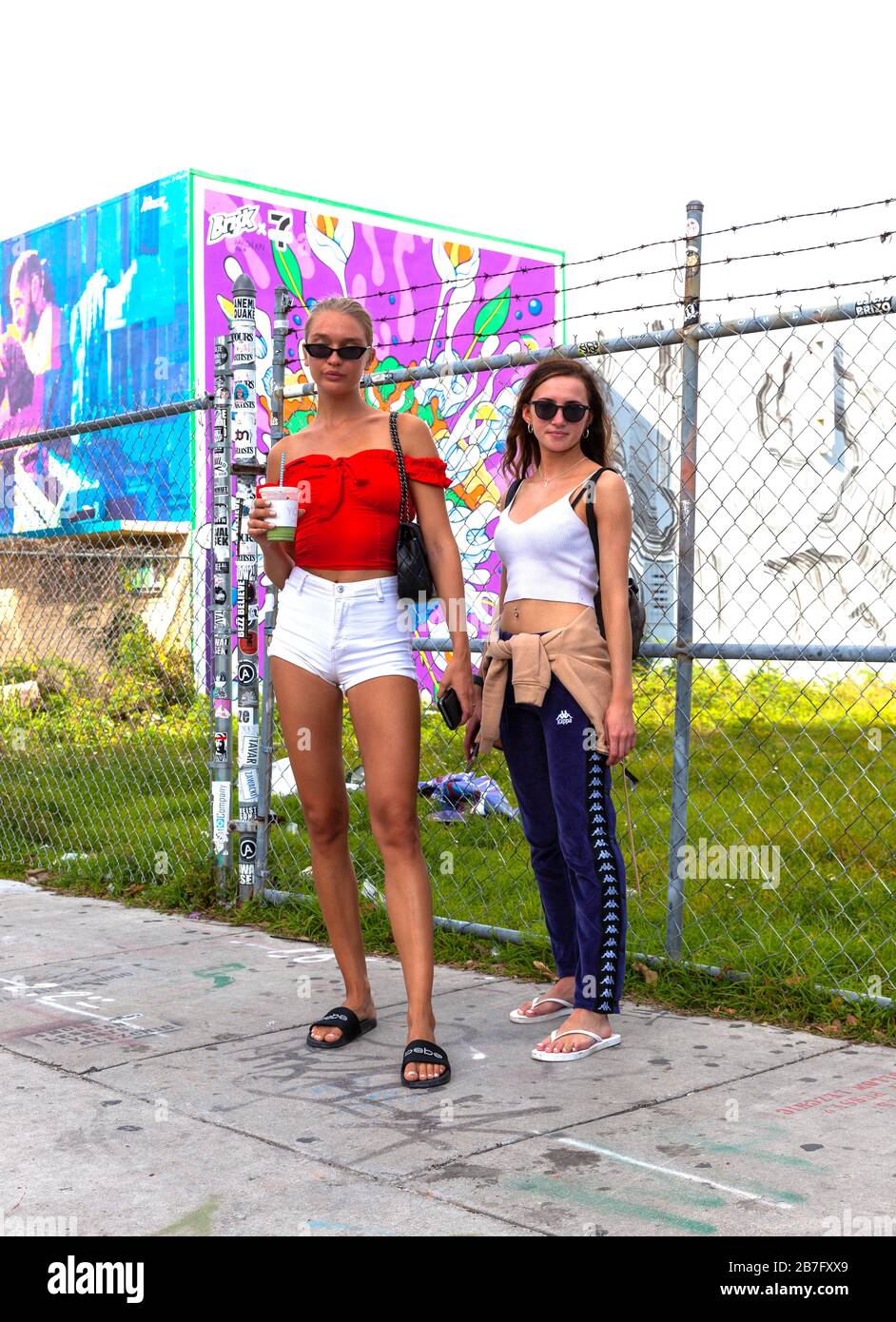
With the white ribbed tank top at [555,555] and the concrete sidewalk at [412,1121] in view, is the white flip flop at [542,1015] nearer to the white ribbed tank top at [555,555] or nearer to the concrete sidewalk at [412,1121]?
the concrete sidewalk at [412,1121]

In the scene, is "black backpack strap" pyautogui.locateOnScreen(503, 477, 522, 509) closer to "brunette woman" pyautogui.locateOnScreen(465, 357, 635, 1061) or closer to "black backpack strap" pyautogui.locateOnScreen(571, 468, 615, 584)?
"brunette woman" pyautogui.locateOnScreen(465, 357, 635, 1061)

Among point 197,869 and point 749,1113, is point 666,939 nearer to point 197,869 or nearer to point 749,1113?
point 749,1113

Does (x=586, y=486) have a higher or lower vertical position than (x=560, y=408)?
lower

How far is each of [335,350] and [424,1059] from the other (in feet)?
6.74

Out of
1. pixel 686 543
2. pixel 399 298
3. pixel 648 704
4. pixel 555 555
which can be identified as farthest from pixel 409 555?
pixel 399 298

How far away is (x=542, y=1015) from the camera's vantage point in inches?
175

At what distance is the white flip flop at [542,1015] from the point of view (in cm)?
443

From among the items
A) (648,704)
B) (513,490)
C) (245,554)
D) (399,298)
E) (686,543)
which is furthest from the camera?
(399,298)

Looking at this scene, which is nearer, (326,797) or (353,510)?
(353,510)

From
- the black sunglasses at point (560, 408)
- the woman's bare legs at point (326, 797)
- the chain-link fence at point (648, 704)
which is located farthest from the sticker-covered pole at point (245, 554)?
the black sunglasses at point (560, 408)

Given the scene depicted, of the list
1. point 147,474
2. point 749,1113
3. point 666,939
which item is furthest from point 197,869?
point 147,474

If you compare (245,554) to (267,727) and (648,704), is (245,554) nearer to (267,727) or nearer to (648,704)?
(267,727)

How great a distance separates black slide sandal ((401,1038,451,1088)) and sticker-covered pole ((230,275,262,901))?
236 centimetres

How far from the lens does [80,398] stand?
694 inches
